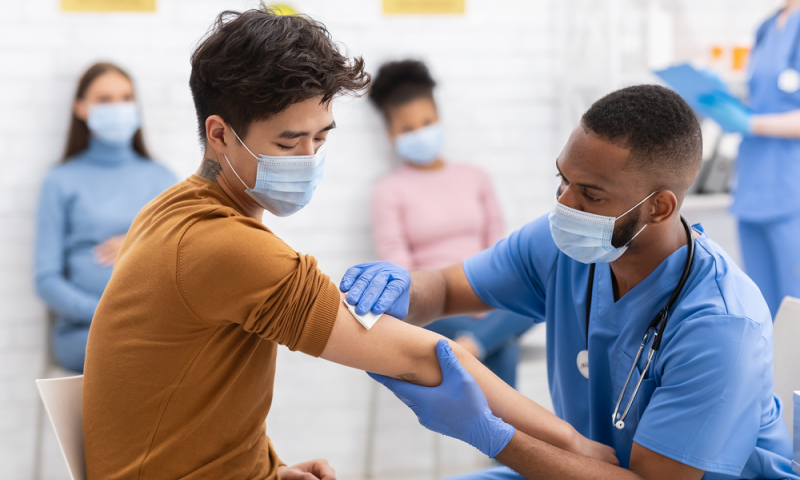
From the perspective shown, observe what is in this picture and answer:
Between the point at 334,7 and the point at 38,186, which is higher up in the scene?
the point at 334,7

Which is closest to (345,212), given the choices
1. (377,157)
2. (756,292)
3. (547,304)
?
(377,157)

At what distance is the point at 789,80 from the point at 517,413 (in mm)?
1850

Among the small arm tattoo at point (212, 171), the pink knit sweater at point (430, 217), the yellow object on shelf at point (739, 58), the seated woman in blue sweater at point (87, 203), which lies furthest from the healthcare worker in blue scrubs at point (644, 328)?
the yellow object on shelf at point (739, 58)

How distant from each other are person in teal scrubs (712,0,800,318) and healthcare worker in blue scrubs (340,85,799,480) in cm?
128

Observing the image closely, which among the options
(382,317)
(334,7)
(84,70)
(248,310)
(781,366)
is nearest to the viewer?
(248,310)

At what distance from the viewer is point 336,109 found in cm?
261

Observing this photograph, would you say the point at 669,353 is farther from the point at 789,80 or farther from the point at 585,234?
the point at 789,80

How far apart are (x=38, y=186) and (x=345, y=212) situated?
117 cm

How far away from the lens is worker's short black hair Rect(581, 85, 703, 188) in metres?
1.22

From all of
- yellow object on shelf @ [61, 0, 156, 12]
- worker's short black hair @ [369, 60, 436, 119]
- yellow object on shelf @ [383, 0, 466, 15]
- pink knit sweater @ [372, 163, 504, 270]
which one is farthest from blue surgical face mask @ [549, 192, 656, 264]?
yellow object on shelf @ [61, 0, 156, 12]

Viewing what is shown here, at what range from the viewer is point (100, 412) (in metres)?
1.12

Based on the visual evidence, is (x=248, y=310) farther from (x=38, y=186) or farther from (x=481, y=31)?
(x=481, y=31)

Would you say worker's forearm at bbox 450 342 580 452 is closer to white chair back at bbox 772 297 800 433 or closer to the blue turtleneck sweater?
white chair back at bbox 772 297 800 433

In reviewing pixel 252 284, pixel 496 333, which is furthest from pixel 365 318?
pixel 496 333
